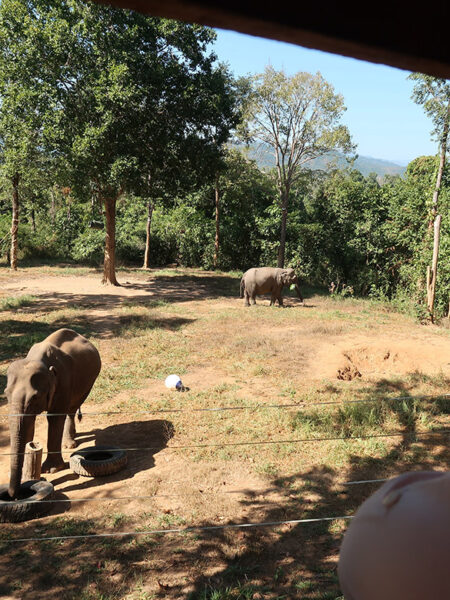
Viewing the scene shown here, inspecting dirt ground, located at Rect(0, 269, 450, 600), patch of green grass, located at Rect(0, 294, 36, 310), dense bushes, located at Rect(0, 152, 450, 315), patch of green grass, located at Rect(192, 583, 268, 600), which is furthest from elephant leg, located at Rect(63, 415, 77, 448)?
dense bushes, located at Rect(0, 152, 450, 315)

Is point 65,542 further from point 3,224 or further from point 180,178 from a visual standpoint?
point 3,224

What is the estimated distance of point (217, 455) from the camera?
20.2 feet

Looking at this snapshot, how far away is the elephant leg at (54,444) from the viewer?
19.2 feet

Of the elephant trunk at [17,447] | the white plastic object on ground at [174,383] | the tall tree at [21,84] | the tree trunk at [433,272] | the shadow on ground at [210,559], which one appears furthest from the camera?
the tall tree at [21,84]

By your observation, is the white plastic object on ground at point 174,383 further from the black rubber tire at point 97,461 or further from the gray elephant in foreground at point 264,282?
the gray elephant in foreground at point 264,282

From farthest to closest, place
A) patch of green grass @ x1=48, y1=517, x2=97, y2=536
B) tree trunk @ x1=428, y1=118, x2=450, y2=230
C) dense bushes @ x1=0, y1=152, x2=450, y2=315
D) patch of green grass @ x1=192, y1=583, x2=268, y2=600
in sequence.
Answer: dense bushes @ x1=0, y1=152, x2=450, y2=315, tree trunk @ x1=428, y1=118, x2=450, y2=230, patch of green grass @ x1=48, y1=517, x2=97, y2=536, patch of green grass @ x1=192, y1=583, x2=268, y2=600

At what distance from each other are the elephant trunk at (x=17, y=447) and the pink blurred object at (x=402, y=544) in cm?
451

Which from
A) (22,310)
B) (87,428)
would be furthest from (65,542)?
(22,310)

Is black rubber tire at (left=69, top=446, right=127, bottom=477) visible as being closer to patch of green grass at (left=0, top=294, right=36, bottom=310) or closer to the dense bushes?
patch of green grass at (left=0, top=294, right=36, bottom=310)

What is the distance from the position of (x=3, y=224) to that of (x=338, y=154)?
850 inches

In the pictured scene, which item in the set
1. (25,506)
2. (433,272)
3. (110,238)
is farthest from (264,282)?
(25,506)

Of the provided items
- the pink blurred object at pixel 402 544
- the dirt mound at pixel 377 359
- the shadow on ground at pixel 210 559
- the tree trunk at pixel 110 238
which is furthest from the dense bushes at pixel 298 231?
the pink blurred object at pixel 402 544

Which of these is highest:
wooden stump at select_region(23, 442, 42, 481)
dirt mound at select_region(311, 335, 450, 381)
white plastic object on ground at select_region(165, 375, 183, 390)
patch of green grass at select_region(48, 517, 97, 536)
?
dirt mound at select_region(311, 335, 450, 381)

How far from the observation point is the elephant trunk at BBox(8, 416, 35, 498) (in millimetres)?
4891
